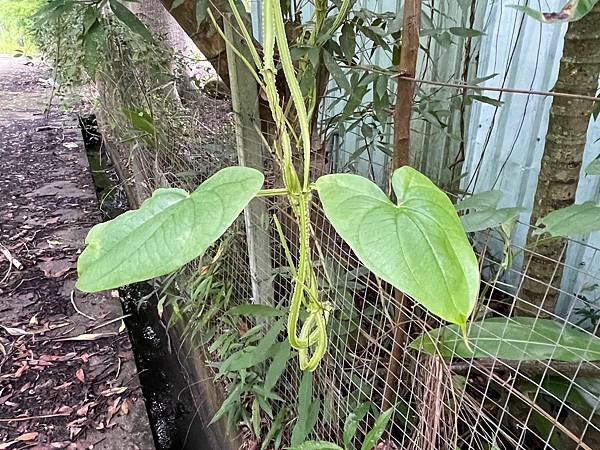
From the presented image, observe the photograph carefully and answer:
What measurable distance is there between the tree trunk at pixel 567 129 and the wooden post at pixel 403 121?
0.22m

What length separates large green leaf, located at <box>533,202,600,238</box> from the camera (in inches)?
27.1

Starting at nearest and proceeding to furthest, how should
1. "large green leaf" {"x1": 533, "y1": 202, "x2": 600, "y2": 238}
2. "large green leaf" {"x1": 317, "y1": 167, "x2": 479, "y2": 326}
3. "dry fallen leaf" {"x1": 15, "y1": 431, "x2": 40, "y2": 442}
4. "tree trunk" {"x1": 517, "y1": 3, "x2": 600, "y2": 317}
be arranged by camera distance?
"large green leaf" {"x1": 317, "y1": 167, "x2": 479, "y2": 326} < "large green leaf" {"x1": 533, "y1": 202, "x2": 600, "y2": 238} < "tree trunk" {"x1": 517, "y1": 3, "x2": 600, "y2": 317} < "dry fallen leaf" {"x1": 15, "y1": 431, "x2": 40, "y2": 442}

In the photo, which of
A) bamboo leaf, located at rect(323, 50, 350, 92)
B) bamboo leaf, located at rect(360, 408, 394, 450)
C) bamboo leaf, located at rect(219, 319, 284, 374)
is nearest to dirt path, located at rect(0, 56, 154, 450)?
bamboo leaf, located at rect(219, 319, 284, 374)

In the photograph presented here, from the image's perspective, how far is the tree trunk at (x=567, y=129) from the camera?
0.93m

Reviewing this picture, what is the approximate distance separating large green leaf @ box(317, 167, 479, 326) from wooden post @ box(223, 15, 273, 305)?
2.80ft

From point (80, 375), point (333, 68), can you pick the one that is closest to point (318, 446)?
point (333, 68)

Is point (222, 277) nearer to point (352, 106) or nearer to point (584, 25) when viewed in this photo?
point (352, 106)

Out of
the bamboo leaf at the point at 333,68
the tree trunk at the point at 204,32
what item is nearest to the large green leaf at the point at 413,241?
the bamboo leaf at the point at 333,68

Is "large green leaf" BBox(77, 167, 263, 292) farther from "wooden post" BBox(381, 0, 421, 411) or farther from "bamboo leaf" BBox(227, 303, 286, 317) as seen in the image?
"bamboo leaf" BBox(227, 303, 286, 317)

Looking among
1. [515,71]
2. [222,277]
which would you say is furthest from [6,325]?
[515,71]

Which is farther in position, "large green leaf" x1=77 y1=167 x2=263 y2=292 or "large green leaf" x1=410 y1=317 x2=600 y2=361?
"large green leaf" x1=410 y1=317 x2=600 y2=361

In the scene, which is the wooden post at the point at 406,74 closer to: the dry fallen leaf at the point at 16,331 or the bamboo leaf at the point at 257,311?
the bamboo leaf at the point at 257,311

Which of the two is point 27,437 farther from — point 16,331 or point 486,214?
point 486,214

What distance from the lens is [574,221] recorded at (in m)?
0.70
